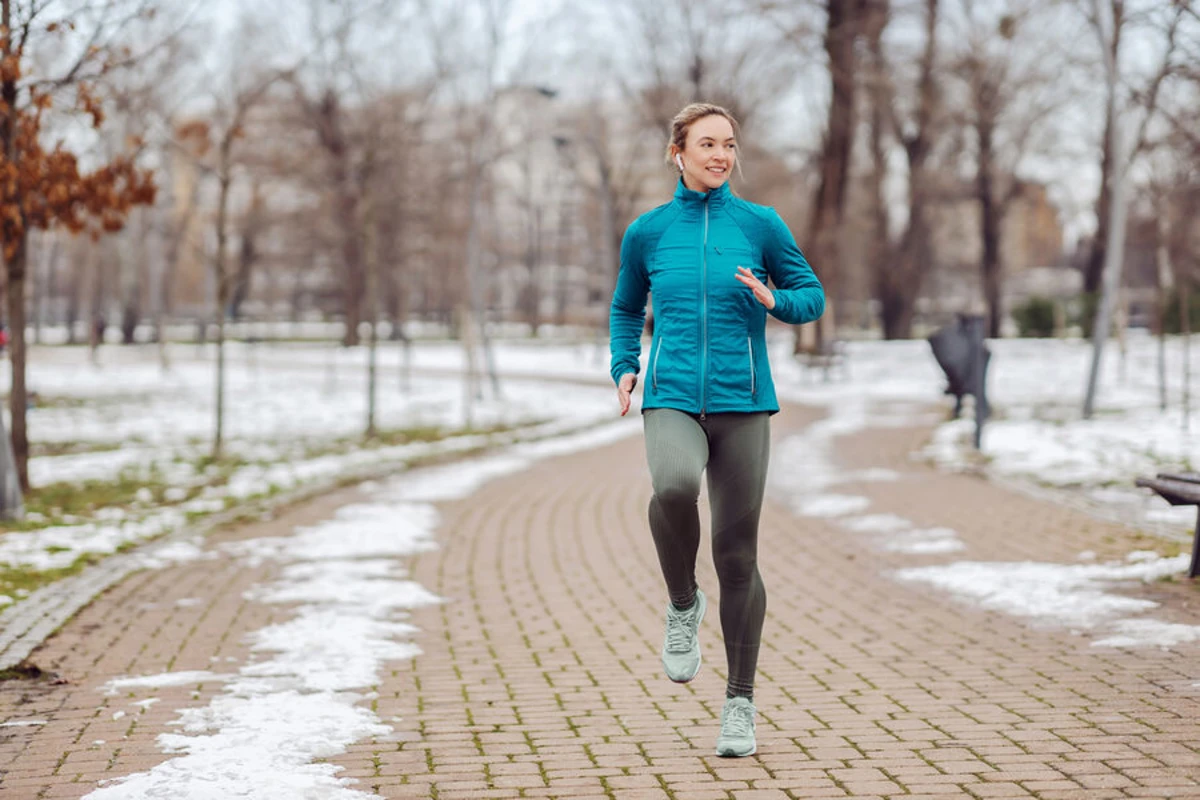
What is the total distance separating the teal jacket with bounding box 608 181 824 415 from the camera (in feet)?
14.1

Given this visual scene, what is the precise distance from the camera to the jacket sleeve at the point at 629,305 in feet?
14.5

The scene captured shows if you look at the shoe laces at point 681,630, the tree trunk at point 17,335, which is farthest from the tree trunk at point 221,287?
the shoe laces at point 681,630

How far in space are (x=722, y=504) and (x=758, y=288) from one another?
66 cm

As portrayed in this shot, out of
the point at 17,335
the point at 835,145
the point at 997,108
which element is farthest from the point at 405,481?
the point at 997,108

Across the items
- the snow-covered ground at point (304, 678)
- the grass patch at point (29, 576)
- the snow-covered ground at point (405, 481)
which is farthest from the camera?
the grass patch at point (29, 576)

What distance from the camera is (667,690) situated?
5699mm

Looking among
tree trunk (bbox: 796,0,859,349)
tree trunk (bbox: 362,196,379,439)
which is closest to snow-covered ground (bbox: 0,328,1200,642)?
tree trunk (bbox: 362,196,379,439)

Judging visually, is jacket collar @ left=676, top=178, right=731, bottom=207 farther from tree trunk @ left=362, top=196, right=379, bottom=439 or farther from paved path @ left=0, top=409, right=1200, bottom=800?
tree trunk @ left=362, top=196, right=379, bottom=439

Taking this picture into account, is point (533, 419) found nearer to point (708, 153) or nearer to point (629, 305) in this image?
point (629, 305)

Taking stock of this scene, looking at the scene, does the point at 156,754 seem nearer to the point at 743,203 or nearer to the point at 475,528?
the point at 743,203

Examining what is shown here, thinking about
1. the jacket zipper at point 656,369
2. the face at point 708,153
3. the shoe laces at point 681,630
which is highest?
the face at point 708,153

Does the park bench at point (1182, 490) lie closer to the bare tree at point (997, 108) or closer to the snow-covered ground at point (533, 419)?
the snow-covered ground at point (533, 419)

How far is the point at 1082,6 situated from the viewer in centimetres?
Result: 2020

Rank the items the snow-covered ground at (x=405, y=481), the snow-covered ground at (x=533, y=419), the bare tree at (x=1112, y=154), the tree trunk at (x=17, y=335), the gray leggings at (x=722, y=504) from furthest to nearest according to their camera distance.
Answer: the bare tree at (x=1112, y=154) < the tree trunk at (x=17, y=335) < the snow-covered ground at (x=533, y=419) < the snow-covered ground at (x=405, y=481) < the gray leggings at (x=722, y=504)
